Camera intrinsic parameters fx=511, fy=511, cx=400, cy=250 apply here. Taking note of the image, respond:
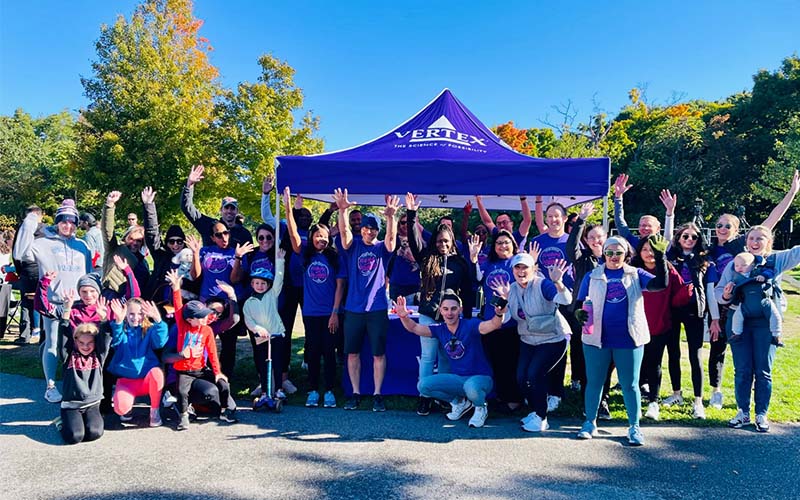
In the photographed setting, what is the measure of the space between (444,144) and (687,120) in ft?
100

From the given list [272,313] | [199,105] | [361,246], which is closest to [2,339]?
[272,313]

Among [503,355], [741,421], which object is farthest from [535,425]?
[741,421]

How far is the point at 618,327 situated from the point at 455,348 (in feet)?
4.51

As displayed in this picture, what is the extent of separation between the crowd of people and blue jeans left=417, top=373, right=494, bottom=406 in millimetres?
17

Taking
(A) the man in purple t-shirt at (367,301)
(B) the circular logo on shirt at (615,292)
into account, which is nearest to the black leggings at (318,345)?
(A) the man in purple t-shirt at (367,301)

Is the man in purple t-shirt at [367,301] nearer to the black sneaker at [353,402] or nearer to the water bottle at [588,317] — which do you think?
the black sneaker at [353,402]

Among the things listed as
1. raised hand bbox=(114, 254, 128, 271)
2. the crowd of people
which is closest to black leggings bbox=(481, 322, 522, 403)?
the crowd of people

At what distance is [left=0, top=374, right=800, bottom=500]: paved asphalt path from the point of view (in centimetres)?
318

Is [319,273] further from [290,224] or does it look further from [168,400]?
[168,400]

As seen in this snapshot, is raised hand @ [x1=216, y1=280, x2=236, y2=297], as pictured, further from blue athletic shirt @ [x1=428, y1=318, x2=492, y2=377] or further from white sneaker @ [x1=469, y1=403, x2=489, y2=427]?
white sneaker @ [x1=469, y1=403, x2=489, y2=427]

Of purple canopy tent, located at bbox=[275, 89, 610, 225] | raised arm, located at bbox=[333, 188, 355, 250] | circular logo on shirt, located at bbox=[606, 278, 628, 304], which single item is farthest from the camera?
purple canopy tent, located at bbox=[275, 89, 610, 225]

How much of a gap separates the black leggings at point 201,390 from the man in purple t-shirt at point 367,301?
1.12 metres

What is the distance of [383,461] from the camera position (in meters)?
3.62

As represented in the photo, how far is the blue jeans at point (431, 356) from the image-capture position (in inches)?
185
